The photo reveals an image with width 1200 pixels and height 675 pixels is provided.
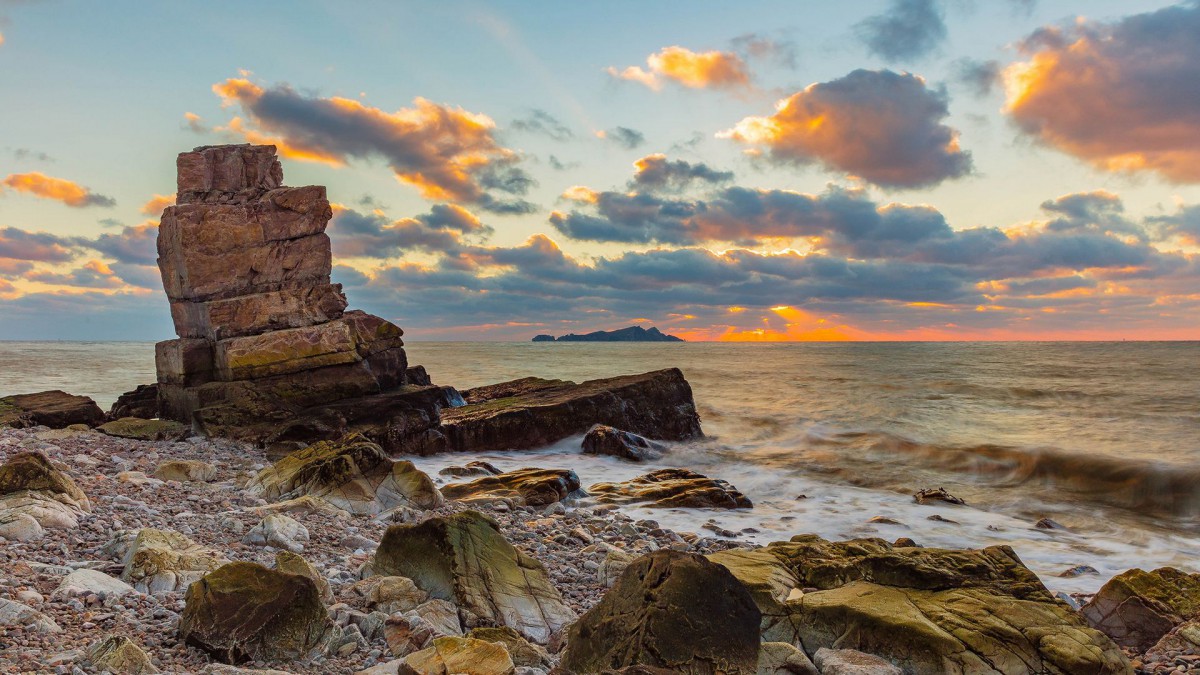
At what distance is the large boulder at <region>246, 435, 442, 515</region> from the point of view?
10.3 m

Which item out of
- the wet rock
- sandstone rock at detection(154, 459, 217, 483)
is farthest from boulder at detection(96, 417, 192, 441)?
the wet rock

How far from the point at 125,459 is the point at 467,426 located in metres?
7.65

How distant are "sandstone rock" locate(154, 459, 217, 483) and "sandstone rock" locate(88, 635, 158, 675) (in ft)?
24.4

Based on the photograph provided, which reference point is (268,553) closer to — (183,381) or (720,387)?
(183,381)

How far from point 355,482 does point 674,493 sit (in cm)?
595

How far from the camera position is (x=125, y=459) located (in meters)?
12.5

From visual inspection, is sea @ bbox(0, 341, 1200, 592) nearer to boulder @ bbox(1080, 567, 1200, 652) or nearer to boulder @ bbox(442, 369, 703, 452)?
boulder @ bbox(442, 369, 703, 452)

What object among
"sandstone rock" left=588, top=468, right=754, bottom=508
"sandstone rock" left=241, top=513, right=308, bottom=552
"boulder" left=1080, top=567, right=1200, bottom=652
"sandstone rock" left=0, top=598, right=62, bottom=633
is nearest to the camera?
"sandstone rock" left=0, top=598, right=62, bottom=633

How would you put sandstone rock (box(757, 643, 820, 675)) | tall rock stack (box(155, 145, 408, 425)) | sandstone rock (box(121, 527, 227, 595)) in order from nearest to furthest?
sandstone rock (box(757, 643, 820, 675))
sandstone rock (box(121, 527, 227, 595))
tall rock stack (box(155, 145, 408, 425))

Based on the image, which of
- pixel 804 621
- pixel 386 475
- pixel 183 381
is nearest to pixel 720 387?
pixel 183 381

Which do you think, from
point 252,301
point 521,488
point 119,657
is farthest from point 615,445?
point 119,657

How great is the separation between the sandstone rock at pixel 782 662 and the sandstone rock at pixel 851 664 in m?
0.10

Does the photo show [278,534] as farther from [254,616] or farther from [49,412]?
[49,412]

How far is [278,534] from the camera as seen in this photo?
7523 millimetres
